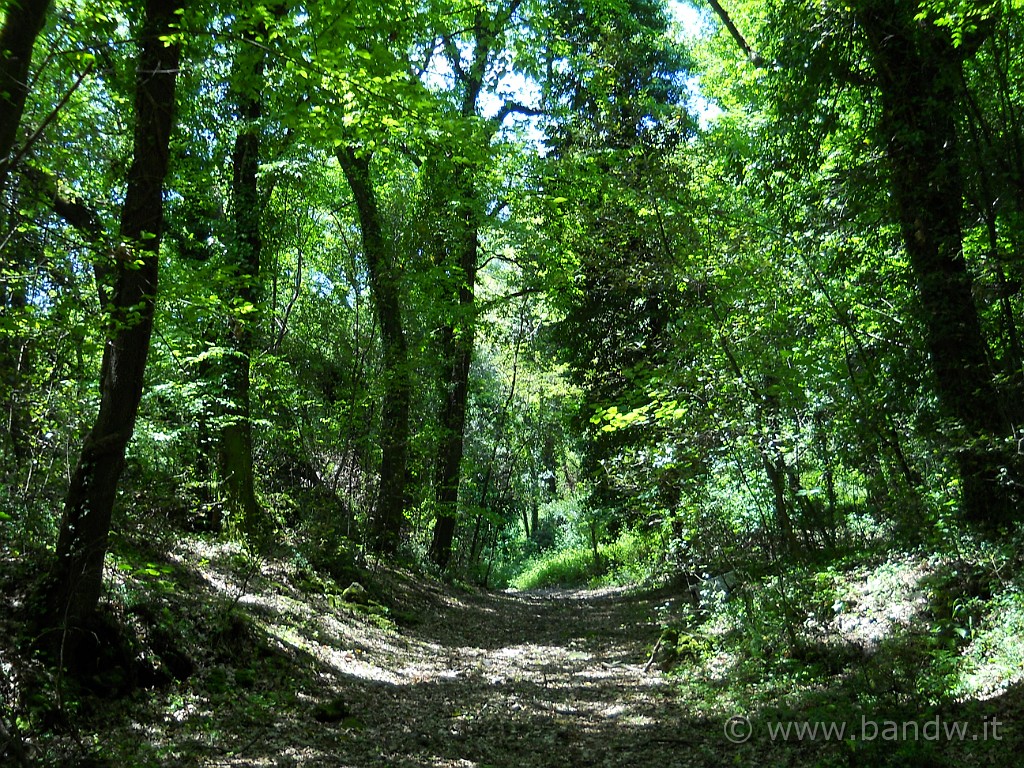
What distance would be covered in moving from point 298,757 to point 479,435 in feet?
64.1

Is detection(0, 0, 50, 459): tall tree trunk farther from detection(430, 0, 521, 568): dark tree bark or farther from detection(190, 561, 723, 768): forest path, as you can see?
detection(430, 0, 521, 568): dark tree bark

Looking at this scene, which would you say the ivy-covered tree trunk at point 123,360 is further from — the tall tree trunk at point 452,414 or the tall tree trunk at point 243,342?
the tall tree trunk at point 452,414

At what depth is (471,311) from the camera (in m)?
14.1

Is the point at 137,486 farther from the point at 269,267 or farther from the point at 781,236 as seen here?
the point at 781,236

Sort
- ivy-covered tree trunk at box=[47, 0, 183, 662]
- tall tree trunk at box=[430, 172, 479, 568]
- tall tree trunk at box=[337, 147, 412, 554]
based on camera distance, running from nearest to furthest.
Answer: ivy-covered tree trunk at box=[47, 0, 183, 662] < tall tree trunk at box=[337, 147, 412, 554] < tall tree trunk at box=[430, 172, 479, 568]

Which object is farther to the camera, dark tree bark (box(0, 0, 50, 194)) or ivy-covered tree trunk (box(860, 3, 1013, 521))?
ivy-covered tree trunk (box(860, 3, 1013, 521))

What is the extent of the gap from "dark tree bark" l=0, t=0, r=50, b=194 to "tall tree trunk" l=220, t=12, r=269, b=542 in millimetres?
5719

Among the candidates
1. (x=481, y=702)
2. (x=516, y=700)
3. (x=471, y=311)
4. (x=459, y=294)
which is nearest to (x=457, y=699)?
(x=481, y=702)

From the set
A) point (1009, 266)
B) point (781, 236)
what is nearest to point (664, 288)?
point (781, 236)

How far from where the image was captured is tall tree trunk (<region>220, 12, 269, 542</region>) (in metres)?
9.70

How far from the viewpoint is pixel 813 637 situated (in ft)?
22.0

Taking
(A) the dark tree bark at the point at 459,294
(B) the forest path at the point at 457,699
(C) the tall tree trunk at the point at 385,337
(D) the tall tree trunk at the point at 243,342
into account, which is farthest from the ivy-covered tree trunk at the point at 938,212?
(D) the tall tree trunk at the point at 243,342

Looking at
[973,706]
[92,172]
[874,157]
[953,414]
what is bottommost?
[973,706]

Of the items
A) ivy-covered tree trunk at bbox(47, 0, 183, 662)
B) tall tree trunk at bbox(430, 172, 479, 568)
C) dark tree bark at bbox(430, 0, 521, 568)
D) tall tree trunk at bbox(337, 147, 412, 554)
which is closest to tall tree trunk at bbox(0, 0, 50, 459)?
ivy-covered tree trunk at bbox(47, 0, 183, 662)
